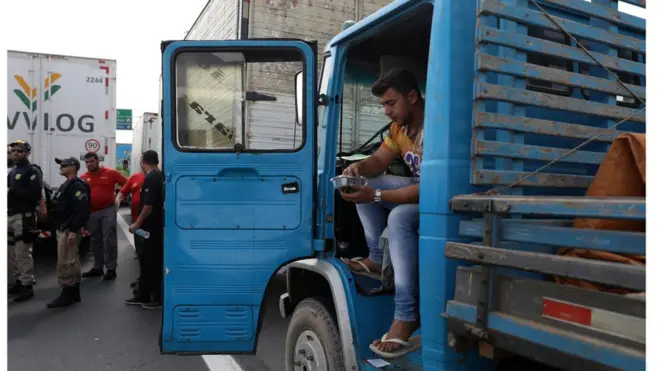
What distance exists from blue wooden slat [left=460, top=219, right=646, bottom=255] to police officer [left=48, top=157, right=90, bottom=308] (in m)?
5.65

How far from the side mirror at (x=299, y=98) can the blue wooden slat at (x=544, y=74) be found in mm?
1251

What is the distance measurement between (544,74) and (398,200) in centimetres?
90

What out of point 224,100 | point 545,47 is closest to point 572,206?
point 545,47

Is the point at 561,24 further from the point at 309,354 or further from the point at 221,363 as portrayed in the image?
the point at 221,363

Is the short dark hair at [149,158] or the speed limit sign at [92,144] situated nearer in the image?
the short dark hair at [149,158]

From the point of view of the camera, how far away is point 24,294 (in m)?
6.07

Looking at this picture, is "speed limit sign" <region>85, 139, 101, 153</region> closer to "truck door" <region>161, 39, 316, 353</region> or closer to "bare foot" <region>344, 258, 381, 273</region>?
"truck door" <region>161, 39, 316, 353</region>

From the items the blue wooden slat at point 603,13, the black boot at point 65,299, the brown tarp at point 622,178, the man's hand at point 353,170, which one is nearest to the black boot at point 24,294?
the black boot at point 65,299

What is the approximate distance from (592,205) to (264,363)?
134 inches

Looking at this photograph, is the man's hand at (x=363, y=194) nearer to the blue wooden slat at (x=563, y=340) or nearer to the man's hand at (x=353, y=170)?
the man's hand at (x=353, y=170)

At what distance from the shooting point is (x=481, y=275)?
171 cm

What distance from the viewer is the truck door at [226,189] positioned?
2928mm

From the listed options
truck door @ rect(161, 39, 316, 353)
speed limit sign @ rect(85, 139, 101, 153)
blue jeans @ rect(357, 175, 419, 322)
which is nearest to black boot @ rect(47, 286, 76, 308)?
truck door @ rect(161, 39, 316, 353)

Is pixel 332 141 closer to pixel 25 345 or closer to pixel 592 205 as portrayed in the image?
pixel 592 205
